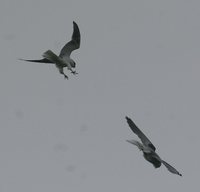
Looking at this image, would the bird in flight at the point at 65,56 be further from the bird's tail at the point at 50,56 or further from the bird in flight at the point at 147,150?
the bird in flight at the point at 147,150

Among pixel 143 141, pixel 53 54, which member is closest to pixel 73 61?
pixel 53 54

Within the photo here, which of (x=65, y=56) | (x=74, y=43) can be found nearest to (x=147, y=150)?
(x=65, y=56)

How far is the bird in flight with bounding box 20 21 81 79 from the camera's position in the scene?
20.1 m

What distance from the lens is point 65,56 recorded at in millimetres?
21234

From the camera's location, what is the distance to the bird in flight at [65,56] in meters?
20.1

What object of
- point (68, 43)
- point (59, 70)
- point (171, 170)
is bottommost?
point (171, 170)

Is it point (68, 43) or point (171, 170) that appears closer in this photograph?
point (171, 170)

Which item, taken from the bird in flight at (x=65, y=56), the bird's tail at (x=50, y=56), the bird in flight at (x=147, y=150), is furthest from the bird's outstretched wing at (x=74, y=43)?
the bird in flight at (x=147, y=150)

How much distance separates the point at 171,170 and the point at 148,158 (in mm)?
1142

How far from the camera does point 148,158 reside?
20.5m

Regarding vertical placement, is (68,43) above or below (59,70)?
above

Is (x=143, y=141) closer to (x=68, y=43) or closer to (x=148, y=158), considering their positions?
(x=148, y=158)

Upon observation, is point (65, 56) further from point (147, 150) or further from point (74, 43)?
point (147, 150)

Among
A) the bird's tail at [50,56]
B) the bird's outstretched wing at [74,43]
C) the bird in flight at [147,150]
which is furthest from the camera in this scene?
the bird's outstretched wing at [74,43]
